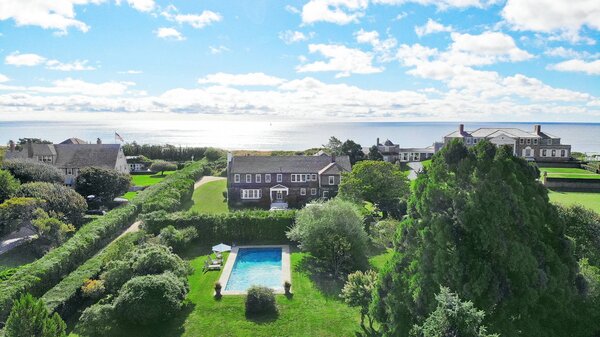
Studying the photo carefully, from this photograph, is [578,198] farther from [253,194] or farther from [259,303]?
[253,194]

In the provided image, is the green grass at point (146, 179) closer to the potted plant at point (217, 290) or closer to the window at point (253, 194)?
the window at point (253, 194)

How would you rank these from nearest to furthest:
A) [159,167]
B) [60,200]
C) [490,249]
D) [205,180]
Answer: [490,249], [60,200], [205,180], [159,167]

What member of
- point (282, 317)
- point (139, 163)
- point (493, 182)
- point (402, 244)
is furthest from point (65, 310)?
point (139, 163)

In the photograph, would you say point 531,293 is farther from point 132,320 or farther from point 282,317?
point 132,320

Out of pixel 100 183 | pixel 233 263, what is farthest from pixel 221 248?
pixel 100 183

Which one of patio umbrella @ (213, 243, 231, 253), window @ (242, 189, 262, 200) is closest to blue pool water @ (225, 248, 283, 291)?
patio umbrella @ (213, 243, 231, 253)

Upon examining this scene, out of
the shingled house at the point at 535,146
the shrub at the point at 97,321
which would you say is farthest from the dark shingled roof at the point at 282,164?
the shrub at the point at 97,321
